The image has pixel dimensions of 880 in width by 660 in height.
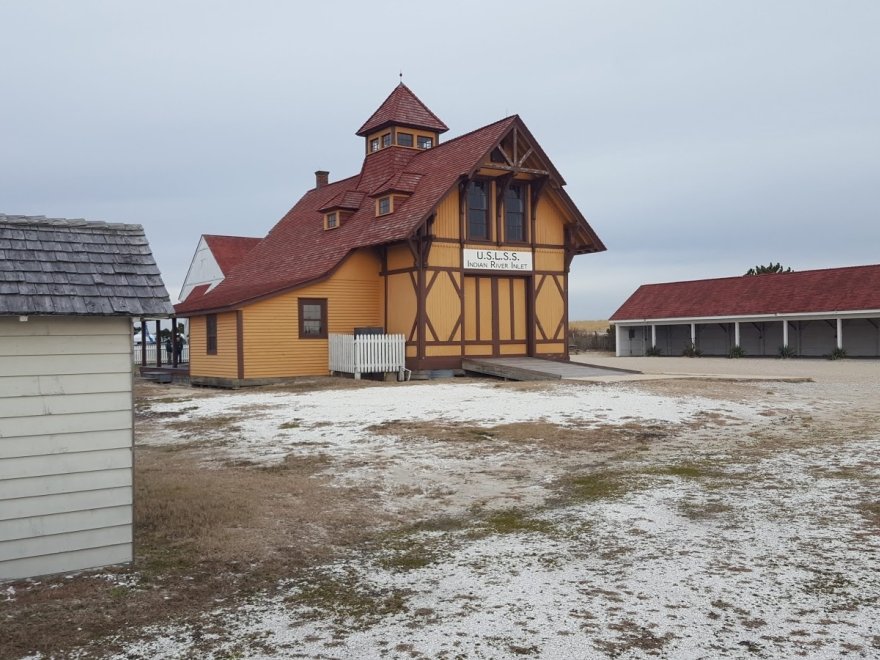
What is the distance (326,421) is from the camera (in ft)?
49.8

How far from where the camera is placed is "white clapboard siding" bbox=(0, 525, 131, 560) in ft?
21.2

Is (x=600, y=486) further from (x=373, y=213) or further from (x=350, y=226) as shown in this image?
(x=350, y=226)

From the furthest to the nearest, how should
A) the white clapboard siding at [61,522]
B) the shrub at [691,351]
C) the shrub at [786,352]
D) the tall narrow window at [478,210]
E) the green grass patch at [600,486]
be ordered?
the shrub at [691,351] < the shrub at [786,352] < the tall narrow window at [478,210] < the green grass patch at [600,486] < the white clapboard siding at [61,522]

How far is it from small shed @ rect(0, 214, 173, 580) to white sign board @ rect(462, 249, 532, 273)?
19.6 m

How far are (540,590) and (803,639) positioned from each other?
69.4 inches

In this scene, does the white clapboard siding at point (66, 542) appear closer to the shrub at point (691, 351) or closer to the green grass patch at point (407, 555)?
the green grass patch at point (407, 555)

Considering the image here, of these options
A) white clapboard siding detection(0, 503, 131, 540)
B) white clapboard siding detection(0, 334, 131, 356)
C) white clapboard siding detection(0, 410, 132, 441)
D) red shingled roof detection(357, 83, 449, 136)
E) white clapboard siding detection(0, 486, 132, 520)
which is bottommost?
white clapboard siding detection(0, 503, 131, 540)

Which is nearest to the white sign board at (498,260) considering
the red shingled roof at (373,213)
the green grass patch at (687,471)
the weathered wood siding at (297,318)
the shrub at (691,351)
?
the red shingled roof at (373,213)

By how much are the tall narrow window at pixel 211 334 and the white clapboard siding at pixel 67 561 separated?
20.7 meters

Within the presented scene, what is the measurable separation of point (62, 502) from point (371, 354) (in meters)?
18.4

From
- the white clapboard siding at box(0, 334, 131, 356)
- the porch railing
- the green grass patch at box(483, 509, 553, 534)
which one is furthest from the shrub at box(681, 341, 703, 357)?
the white clapboard siding at box(0, 334, 131, 356)

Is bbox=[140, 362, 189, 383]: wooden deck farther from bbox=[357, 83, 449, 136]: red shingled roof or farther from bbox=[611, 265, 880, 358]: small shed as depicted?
bbox=[611, 265, 880, 358]: small shed

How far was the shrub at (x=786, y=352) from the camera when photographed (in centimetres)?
4138

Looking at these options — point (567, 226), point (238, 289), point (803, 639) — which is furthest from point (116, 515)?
point (238, 289)
